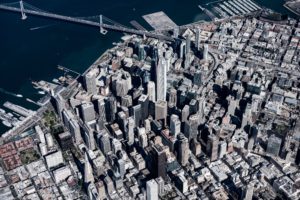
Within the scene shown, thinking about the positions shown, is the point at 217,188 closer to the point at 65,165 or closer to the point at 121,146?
the point at 121,146

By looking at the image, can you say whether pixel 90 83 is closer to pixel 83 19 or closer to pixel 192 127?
pixel 192 127

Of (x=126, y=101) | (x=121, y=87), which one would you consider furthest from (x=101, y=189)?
(x=121, y=87)

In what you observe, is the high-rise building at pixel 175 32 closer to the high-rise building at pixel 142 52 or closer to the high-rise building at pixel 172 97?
the high-rise building at pixel 142 52

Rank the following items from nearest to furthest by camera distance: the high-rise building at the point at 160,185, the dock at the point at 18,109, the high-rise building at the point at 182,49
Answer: the high-rise building at the point at 160,185, the dock at the point at 18,109, the high-rise building at the point at 182,49

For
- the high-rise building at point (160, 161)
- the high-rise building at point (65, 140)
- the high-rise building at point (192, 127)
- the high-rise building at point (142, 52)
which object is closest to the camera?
the high-rise building at point (160, 161)

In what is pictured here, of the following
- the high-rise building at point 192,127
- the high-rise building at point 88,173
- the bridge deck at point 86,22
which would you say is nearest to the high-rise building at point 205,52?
A: the bridge deck at point 86,22

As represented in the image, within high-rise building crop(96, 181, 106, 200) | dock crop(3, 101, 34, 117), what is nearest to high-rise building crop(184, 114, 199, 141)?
high-rise building crop(96, 181, 106, 200)

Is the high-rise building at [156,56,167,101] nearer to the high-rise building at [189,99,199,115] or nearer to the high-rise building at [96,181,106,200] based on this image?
the high-rise building at [189,99,199,115]
